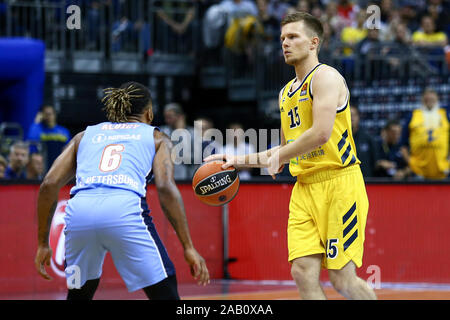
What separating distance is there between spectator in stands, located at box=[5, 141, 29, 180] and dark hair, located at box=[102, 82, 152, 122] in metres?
5.72

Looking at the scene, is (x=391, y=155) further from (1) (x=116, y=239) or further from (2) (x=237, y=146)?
(1) (x=116, y=239)

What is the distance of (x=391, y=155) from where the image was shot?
12.7m

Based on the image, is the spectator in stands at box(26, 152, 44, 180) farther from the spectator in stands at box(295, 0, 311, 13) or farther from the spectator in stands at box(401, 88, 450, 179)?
the spectator in stands at box(295, 0, 311, 13)

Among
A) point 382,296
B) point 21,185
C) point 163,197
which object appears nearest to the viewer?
point 163,197

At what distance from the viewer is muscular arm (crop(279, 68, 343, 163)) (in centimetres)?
551

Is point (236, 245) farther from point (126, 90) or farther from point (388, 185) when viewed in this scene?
point (126, 90)

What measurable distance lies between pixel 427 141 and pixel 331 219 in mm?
7513

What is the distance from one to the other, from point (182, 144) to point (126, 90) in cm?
661

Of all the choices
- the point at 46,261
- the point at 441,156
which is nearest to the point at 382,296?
the point at 441,156

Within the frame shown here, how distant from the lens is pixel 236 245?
38.4 feet

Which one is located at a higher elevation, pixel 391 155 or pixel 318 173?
pixel 318 173

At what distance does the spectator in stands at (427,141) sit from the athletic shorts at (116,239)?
26.9 feet

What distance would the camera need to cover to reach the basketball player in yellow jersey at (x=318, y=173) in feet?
18.4

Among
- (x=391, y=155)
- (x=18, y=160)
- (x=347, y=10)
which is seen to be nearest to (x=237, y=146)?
(x=391, y=155)
